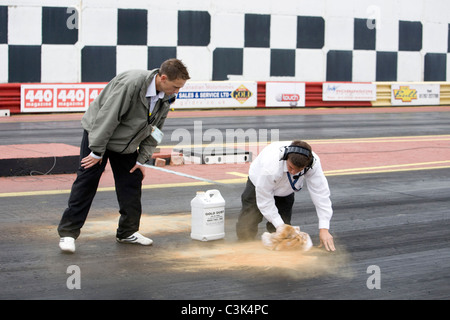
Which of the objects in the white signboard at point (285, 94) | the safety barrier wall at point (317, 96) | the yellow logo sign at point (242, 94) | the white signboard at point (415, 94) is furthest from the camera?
the white signboard at point (415, 94)

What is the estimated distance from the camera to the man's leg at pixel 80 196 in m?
5.57

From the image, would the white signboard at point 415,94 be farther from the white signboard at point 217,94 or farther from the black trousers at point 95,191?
the black trousers at point 95,191

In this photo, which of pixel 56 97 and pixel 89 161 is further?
pixel 56 97

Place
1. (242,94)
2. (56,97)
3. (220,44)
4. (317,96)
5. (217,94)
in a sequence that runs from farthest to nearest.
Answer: (220,44), (317,96), (242,94), (217,94), (56,97)

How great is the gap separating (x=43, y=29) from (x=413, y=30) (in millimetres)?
12787

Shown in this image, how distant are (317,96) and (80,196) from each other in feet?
56.0

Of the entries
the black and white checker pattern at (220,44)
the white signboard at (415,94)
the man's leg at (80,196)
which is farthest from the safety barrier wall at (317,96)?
the man's leg at (80,196)

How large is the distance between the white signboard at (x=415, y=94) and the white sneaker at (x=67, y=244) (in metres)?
19.1

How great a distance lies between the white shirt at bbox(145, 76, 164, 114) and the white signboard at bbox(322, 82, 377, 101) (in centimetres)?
1692

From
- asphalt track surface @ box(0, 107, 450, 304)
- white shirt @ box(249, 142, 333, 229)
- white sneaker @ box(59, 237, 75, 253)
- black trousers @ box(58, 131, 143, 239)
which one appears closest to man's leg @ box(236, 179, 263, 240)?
asphalt track surface @ box(0, 107, 450, 304)

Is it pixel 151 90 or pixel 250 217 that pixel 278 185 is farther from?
pixel 151 90

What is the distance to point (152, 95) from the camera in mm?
5496

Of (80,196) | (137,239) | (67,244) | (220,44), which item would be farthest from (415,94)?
(67,244)

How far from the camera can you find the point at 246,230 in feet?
20.1
